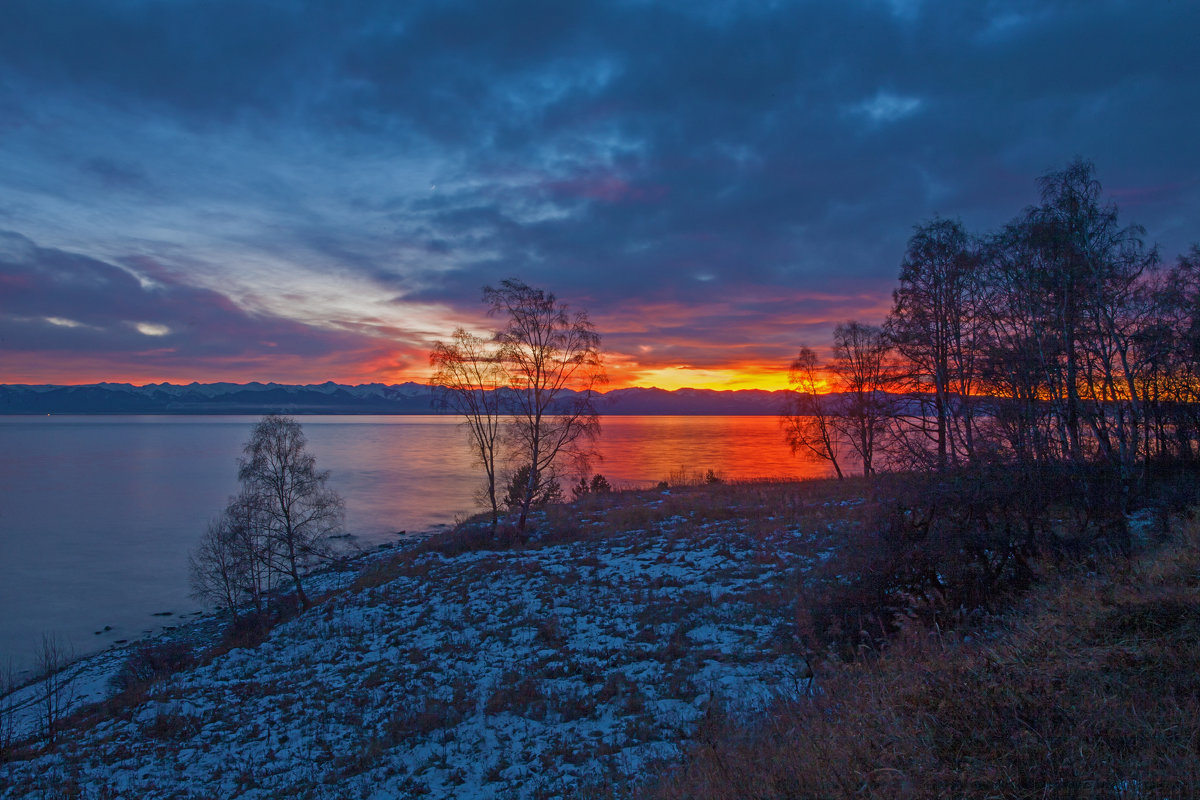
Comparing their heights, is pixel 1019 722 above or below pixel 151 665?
above

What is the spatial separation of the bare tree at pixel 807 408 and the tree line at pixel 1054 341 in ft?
52.1

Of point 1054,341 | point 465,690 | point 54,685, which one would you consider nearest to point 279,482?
point 54,685

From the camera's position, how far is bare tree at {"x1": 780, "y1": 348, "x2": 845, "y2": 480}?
128ft

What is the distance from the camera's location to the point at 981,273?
69.4 feet

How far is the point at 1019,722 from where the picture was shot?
4.67 meters

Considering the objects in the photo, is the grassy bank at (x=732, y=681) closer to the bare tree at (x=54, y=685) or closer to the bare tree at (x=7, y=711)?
the bare tree at (x=7, y=711)

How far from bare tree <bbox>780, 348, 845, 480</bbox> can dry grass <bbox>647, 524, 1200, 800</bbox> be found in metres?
32.3

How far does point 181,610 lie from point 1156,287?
44140 mm

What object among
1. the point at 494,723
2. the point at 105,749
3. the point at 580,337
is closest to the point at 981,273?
the point at 580,337

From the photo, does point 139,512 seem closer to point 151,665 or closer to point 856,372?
point 151,665

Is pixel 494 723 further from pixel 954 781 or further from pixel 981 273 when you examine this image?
pixel 981 273

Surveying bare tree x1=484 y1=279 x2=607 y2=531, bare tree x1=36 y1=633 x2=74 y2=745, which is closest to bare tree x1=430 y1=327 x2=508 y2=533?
bare tree x1=484 y1=279 x2=607 y2=531

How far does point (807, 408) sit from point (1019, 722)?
36996mm

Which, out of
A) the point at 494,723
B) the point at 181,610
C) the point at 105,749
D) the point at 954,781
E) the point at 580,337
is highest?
the point at 580,337
